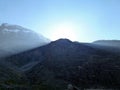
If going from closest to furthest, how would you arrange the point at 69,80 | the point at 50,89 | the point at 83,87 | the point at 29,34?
the point at 50,89 < the point at 83,87 < the point at 69,80 < the point at 29,34

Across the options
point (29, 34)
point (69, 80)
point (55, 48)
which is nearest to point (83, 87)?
point (69, 80)

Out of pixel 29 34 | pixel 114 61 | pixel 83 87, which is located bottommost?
pixel 83 87

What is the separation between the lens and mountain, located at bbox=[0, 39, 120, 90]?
10256 cm

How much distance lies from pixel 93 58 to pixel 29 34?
278 ft

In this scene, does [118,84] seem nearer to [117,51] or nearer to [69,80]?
[69,80]

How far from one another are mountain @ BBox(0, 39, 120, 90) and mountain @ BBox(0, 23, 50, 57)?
522 inches

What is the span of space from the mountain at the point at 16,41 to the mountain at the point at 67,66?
43.5ft

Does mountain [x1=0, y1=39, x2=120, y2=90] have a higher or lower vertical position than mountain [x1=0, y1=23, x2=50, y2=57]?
lower

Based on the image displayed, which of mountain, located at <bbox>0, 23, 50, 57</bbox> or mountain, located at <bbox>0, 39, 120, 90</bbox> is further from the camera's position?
mountain, located at <bbox>0, 23, 50, 57</bbox>

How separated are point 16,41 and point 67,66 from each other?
229 ft

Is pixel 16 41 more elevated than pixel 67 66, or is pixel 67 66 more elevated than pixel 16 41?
pixel 16 41

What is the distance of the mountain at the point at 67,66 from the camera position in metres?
103

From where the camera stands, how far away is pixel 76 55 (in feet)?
419

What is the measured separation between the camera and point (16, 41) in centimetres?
17812
